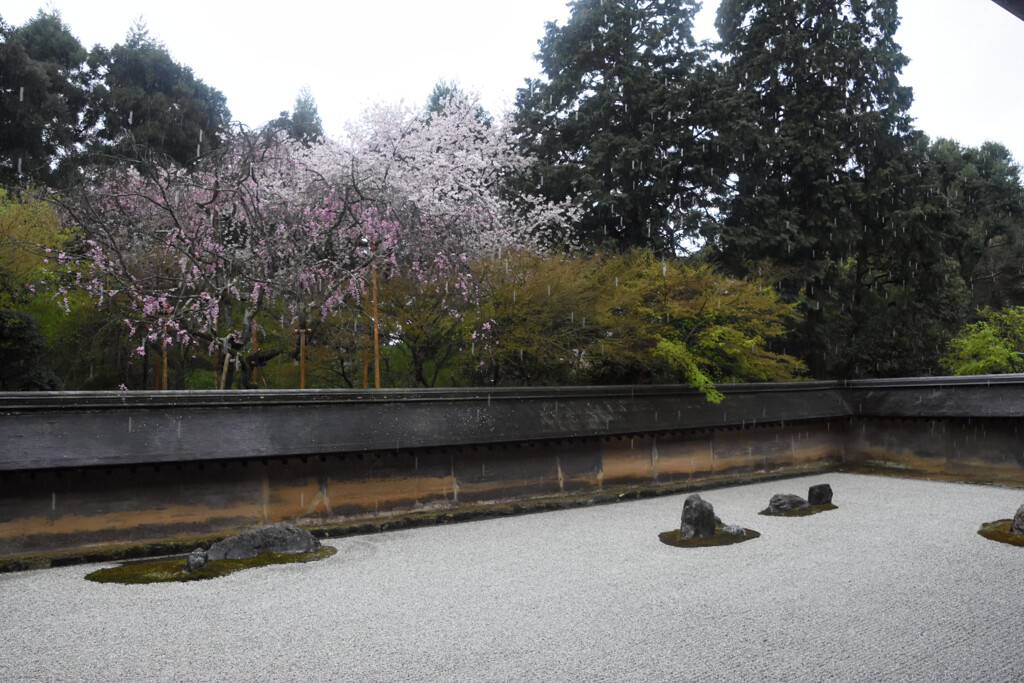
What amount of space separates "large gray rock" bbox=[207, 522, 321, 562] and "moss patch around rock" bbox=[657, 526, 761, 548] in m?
3.28

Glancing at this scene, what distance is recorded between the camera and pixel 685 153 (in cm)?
1595

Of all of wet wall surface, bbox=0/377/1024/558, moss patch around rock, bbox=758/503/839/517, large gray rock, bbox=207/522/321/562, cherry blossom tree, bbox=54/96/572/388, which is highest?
cherry blossom tree, bbox=54/96/572/388

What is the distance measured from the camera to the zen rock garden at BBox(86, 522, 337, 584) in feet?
18.4

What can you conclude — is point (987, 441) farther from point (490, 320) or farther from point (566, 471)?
point (490, 320)

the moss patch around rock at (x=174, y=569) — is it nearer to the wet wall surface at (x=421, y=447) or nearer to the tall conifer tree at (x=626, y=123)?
the wet wall surface at (x=421, y=447)

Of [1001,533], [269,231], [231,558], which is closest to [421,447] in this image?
[231,558]

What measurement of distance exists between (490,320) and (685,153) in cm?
747

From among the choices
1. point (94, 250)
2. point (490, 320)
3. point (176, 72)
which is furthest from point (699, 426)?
point (176, 72)

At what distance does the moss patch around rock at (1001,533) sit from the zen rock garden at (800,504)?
1.67 m

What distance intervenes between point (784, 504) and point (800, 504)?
0.26 metres

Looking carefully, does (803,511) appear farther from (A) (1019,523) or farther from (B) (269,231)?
(B) (269,231)

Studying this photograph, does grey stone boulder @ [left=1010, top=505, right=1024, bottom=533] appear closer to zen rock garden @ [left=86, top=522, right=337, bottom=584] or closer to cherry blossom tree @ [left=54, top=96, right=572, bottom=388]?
zen rock garden @ [left=86, top=522, right=337, bottom=584]

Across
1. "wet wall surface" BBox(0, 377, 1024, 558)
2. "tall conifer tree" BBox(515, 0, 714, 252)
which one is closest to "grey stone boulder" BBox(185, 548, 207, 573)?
"wet wall surface" BBox(0, 377, 1024, 558)

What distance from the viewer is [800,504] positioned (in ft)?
28.2
